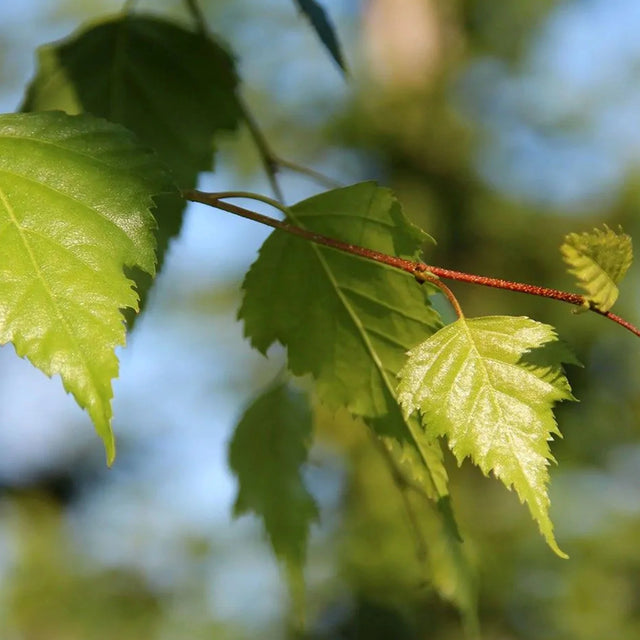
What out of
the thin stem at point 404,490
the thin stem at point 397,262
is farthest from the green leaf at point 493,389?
the thin stem at point 404,490

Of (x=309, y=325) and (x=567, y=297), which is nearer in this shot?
(x=567, y=297)

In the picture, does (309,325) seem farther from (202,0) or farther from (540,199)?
(202,0)

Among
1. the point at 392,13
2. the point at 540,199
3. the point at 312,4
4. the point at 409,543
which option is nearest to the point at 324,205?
the point at 312,4

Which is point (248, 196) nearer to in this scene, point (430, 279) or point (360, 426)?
point (430, 279)

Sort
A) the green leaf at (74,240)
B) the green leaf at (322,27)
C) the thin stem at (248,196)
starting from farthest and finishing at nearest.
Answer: the green leaf at (322,27)
the thin stem at (248,196)
the green leaf at (74,240)

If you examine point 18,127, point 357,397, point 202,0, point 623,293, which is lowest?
point 202,0

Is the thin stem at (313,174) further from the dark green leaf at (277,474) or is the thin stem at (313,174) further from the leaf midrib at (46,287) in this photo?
the leaf midrib at (46,287)
